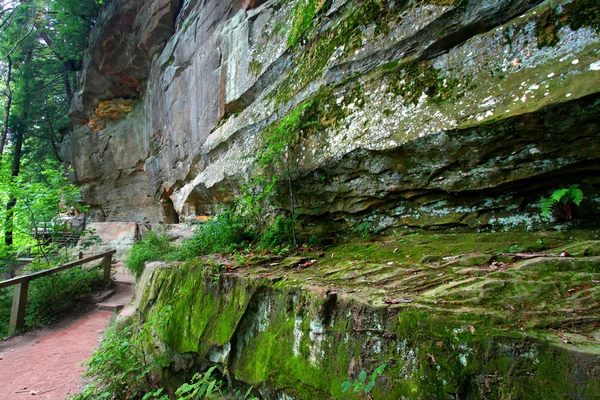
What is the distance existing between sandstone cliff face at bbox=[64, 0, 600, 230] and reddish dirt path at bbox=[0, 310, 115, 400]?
369cm

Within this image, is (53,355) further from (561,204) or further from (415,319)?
(561,204)

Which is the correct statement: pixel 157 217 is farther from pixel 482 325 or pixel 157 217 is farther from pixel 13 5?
pixel 482 325

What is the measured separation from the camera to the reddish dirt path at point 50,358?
416 centimetres

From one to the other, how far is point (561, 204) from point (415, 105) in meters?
1.51

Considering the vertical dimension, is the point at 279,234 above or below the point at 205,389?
above

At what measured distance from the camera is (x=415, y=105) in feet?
10.3

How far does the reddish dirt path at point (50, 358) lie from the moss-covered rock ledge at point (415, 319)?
2.33 meters

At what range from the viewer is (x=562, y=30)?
2434 millimetres

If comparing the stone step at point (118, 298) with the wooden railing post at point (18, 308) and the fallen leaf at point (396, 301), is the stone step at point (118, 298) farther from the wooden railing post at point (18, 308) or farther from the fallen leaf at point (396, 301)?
the fallen leaf at point (396, 301)

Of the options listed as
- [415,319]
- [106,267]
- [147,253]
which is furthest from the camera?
[106,267]

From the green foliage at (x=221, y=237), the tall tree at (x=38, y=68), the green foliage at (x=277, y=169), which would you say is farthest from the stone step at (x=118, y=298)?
the tall tree at (x=38, y=68)

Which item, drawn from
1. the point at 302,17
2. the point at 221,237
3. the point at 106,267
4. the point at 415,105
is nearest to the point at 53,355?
the point at 221,237

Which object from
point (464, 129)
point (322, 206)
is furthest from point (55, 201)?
point (464, 129)

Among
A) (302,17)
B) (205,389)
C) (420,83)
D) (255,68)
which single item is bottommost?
(205,389)
